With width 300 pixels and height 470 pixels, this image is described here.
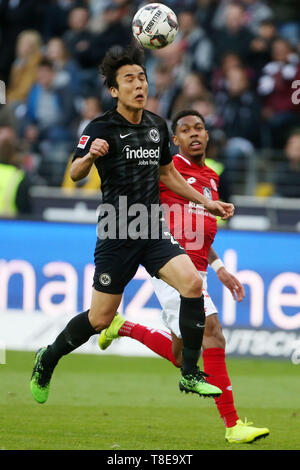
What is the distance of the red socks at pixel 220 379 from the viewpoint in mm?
7016

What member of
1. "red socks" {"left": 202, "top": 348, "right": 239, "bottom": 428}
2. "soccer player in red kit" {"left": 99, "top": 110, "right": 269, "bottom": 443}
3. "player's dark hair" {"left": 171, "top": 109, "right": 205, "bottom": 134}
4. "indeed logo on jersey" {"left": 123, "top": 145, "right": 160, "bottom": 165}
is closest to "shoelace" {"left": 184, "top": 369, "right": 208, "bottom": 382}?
"red socks" {"left": 202, "top": 348, "right": 239, "bottom": 428}

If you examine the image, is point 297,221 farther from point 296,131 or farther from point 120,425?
point 120,425

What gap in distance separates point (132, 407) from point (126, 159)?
2480mm

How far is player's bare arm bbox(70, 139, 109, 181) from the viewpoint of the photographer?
6.63 meters

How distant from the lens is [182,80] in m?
15.3

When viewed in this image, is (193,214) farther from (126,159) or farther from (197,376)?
(197,376)

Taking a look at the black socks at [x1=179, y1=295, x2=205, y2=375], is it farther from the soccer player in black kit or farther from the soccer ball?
the soccer ball

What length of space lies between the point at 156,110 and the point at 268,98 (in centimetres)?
168

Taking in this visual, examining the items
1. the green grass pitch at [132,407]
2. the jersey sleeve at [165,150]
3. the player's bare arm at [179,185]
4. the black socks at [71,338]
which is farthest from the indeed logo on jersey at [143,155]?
the green grass pitch at [132,407]

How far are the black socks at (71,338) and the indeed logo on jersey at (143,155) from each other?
1.14 metres

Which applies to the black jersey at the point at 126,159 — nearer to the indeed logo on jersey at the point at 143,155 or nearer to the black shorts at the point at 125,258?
the indeed logo on jersey at the point at 143,155

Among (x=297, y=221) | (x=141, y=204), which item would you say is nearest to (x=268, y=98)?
(x=297, y=221)

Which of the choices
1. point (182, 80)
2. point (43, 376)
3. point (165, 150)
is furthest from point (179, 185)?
point (182, 80)

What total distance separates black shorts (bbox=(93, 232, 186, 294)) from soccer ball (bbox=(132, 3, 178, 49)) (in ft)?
5.19
